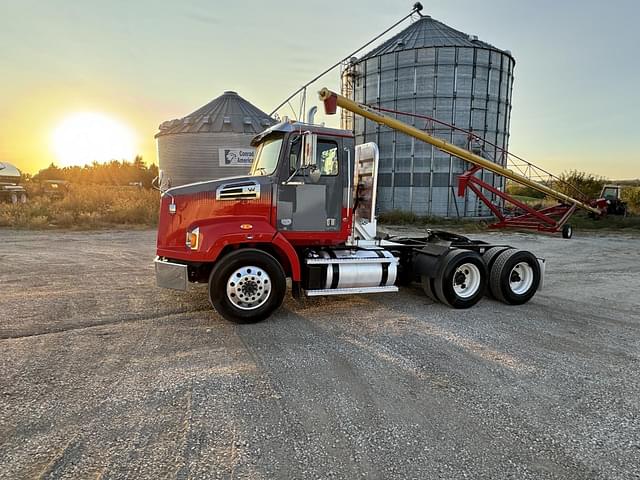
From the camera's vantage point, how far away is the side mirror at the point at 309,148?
572 centimetres

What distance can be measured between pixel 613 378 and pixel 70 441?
5007 mm

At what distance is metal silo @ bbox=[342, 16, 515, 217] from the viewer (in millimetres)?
24406

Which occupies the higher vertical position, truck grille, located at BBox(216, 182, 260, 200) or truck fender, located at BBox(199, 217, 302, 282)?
truck grille, located at BBox(216, 182, 260, 200)

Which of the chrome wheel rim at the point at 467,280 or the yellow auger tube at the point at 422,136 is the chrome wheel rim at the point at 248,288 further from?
the yellow auger tube at the point at 422,136

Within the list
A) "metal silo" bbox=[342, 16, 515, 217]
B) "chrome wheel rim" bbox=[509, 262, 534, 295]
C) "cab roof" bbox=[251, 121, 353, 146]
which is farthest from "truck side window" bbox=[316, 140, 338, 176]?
"metal silo" bbox=[342, 16, 515, 217]

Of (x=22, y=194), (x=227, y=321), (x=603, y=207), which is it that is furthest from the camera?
(x=22, y=194)

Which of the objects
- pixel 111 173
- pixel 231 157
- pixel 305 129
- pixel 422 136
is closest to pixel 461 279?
pixel 305 129

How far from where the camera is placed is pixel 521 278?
24.0 ft

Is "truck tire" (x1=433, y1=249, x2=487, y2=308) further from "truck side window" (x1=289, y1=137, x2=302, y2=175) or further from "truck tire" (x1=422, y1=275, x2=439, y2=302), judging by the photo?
"truck side window" (x1=289, y1=137, x2=302, y2=175)

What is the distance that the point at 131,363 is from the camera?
441 cm

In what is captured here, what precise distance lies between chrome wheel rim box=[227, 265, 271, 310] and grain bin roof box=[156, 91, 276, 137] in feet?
57.8

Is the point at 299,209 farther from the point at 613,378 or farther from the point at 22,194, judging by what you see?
the point at 22,194

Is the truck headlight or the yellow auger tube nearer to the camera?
the truck headlight

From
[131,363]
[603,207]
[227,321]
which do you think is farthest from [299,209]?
[603,207]
